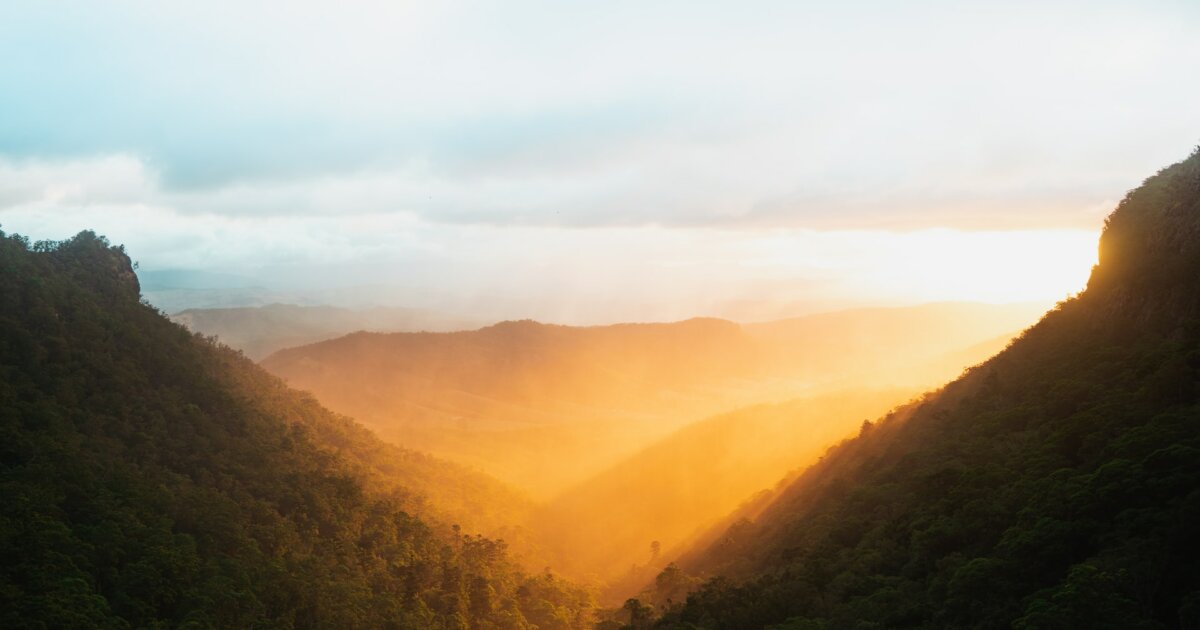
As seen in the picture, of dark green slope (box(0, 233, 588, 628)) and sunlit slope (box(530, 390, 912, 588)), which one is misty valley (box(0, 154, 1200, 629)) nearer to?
dark green slope (box(0, 233, 588, 628))

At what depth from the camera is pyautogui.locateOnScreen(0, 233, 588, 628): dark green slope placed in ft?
133

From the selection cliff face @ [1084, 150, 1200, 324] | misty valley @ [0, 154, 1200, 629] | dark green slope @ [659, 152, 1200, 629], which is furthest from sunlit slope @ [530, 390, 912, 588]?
cliff face @ [1084, 150, 1200, 324]

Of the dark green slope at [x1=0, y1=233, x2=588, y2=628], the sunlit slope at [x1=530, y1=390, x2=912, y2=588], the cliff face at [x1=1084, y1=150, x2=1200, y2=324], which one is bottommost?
the sunlit slope at [x1=530, y1=390, x2=912, y2=588]

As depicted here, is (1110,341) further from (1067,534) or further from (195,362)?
(195,362)

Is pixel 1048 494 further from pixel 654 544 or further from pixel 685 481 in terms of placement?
pixel 685 481

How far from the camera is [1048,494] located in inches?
1246

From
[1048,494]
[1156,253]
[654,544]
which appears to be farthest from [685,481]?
[1048,494]

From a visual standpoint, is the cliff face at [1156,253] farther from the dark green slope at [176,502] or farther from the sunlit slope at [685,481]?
the sunlit slope at [685,481]

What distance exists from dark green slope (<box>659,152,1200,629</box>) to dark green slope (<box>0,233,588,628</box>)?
73.4ft

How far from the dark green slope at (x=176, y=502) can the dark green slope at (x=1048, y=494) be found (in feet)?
73.4

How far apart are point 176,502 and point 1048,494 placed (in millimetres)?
50282

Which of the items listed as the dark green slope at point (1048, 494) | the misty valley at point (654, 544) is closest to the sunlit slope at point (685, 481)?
the misty valley at point (654, 544)

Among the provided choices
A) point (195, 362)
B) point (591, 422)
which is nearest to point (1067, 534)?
point (195, 362)

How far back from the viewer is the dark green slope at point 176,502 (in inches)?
1593
